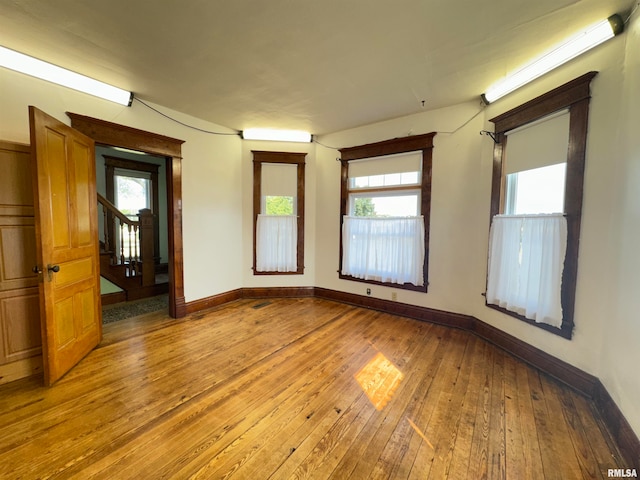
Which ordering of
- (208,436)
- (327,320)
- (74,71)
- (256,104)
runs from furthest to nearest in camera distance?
(327,320) → (256,104) → (74,71) → (208,436)

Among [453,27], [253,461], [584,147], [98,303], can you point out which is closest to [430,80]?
[453,27]

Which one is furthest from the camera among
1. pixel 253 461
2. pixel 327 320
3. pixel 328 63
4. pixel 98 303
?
pixel 327 320

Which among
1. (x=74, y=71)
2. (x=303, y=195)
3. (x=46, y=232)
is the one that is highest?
(x=74, y=71)

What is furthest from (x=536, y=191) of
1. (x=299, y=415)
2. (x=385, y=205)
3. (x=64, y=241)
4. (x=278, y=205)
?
(x=64, y=241)

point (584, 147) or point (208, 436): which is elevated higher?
point (584, 147)

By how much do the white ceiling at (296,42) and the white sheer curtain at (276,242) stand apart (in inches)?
74.3

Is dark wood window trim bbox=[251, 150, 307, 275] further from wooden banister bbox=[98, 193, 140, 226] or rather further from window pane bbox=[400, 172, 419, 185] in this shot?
wooden banister bbox=[98, 193, 140, 226]

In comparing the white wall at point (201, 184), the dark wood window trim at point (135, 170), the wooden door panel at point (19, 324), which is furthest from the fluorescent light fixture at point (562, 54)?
the dark wood window trim at point (135, 170)

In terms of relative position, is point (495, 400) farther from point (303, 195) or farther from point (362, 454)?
point (303, 195)

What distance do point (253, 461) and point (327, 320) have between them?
2142mm

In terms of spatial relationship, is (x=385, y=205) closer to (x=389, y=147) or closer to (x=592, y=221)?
(x=389, y=147)

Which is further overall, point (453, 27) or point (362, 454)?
point (453, 27)

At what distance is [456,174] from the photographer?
10.6ft

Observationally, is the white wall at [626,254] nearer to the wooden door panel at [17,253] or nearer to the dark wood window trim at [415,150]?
Result: the dark wood window trim at [415,150]
